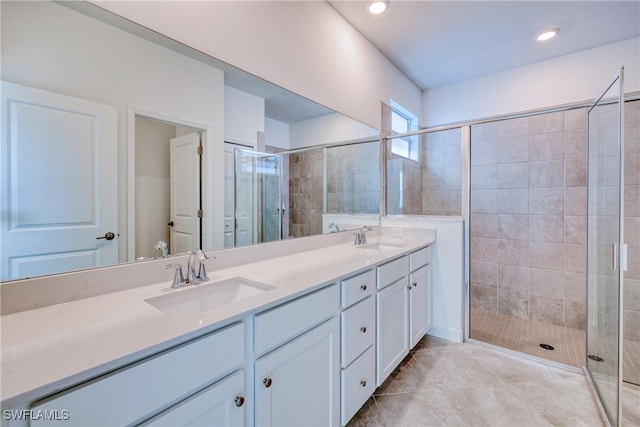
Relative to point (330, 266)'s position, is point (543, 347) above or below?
below

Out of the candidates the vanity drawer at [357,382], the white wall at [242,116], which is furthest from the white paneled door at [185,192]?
the vanity drawer at [357,382]

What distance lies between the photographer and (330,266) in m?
1.44

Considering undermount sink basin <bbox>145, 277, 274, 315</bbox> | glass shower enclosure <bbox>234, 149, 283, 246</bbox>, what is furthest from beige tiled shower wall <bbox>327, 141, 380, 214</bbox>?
undermount sink basin <bbox>145, 277, 274, 315</bbox>

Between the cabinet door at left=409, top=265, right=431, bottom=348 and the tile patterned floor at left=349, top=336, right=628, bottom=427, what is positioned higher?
the cabinet door at left=409, top=265, right=431, bottom=348

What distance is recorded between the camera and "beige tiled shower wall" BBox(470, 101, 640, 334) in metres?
2.61

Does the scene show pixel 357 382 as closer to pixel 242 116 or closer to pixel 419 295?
pixel 419 295

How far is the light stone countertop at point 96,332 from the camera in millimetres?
545

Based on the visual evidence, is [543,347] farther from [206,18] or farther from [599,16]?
[206,18]

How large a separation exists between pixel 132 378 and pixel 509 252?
3341 millimetres

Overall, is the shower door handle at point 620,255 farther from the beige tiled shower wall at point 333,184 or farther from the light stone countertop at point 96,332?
the beige tiled shower wall at point 333,184

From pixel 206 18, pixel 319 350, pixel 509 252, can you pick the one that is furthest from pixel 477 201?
pixel 206 18

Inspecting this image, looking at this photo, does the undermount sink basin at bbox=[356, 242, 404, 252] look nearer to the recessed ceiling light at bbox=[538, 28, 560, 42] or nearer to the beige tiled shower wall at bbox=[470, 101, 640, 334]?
the beige tiled shower wall at bbox=[470, 101, 640, 334]

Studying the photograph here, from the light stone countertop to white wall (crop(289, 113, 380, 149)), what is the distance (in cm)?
107

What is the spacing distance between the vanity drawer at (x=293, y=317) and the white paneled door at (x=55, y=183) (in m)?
0.65
